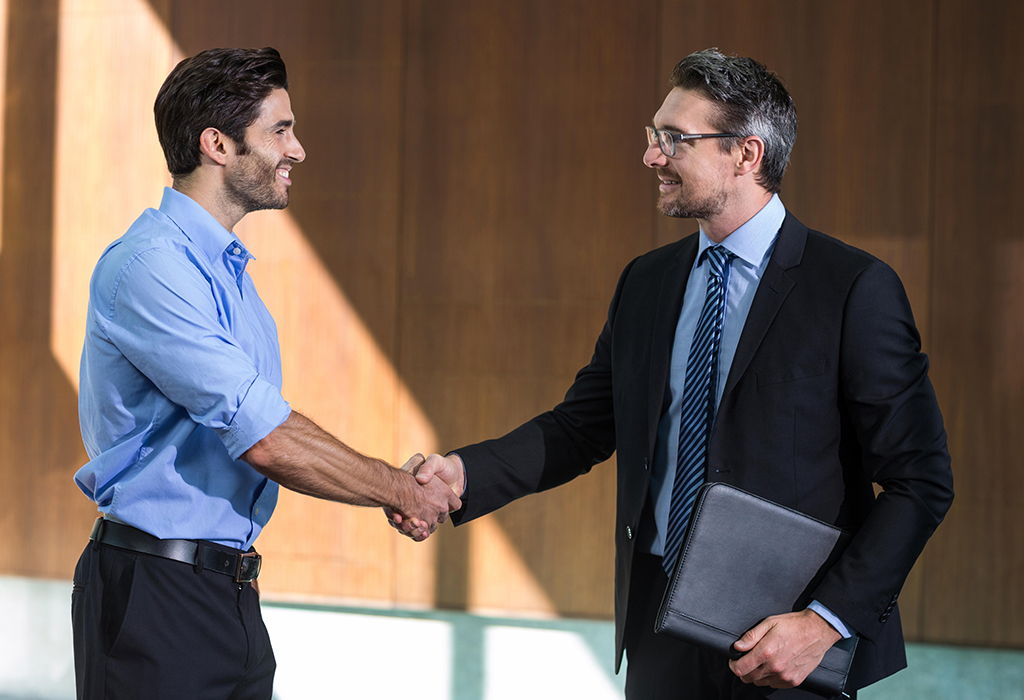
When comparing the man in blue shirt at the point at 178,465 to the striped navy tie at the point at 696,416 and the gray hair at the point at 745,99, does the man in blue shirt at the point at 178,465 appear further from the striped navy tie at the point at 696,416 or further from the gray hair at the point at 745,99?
the gray hair at the point at 745,99

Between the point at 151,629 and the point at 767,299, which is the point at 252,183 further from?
the point at 767,299

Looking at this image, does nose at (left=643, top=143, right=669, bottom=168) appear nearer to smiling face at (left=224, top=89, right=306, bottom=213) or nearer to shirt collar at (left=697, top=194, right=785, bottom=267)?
shirt collar at (left=697, top=194, right=785, bottom=267)

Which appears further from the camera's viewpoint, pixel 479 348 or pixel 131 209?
pixel 131 209

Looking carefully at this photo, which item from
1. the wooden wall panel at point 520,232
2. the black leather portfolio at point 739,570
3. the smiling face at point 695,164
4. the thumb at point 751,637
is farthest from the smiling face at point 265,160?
the wooden wall panel at point 520,232

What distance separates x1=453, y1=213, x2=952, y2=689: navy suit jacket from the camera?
59.8 inches

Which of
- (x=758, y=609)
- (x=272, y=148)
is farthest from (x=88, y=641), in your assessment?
(x=758, y=609)

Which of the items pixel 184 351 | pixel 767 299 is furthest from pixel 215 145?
pixel 767 299

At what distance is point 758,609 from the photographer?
152 cm

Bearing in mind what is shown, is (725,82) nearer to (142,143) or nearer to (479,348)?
(479,348)

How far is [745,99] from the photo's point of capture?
182 centimetres

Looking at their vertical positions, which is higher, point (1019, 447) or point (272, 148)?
point (272, 148)

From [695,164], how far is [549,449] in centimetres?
81

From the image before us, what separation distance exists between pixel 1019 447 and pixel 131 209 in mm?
4044

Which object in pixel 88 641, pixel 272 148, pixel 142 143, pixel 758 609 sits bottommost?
pixel 88 641
